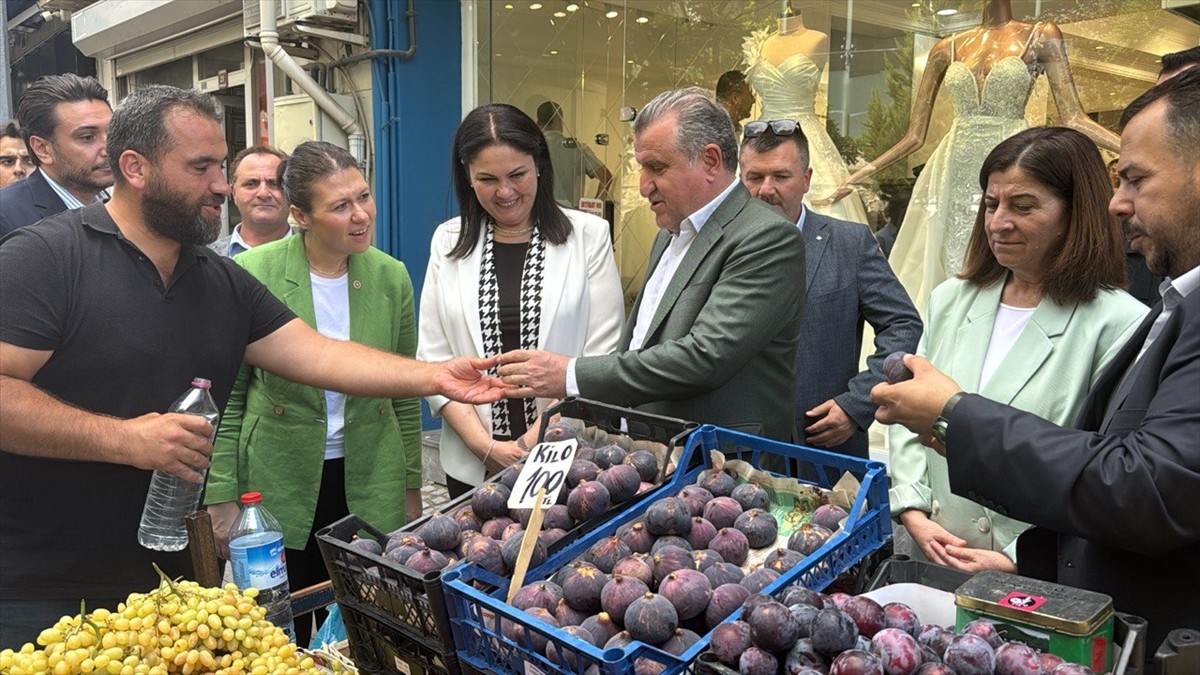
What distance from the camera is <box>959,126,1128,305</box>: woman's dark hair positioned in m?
2.23

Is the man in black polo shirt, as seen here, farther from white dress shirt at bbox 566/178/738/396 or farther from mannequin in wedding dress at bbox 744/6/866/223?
mannequin in wedding dress at bbox 744/6/866/223

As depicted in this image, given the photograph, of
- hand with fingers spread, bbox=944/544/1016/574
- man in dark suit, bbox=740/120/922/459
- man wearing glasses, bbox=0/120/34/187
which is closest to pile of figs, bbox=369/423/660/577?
hand with fingers spread, bbox=944/544/1016/574

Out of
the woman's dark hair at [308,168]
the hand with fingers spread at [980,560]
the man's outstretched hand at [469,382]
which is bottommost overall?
the hand with fingers spread at [980,560]

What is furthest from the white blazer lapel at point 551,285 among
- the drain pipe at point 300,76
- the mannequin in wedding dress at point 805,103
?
the drain pipe at point 300,76

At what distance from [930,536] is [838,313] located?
922mm

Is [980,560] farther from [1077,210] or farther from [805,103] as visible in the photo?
[805,103]

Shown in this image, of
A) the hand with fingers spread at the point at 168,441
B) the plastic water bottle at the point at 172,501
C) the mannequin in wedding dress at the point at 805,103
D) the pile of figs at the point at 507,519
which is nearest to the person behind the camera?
the pile of figs at the point at 507,519

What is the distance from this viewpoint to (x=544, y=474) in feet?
5.53

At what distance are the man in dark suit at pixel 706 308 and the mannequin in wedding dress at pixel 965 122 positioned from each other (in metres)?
2.06

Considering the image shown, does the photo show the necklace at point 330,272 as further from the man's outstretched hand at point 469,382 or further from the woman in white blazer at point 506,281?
the man's outstretched hand at point 469,382

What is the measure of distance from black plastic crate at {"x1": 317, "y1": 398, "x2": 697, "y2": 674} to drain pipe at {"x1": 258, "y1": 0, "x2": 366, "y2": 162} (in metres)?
5.14

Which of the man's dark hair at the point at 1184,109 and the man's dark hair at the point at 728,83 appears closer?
the man's dark hair at the point at 1184,109

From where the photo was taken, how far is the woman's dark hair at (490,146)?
9.67ft

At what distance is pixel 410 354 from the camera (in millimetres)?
3232
